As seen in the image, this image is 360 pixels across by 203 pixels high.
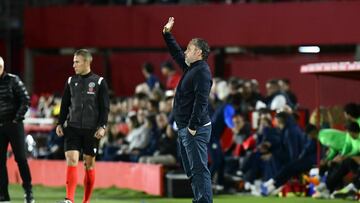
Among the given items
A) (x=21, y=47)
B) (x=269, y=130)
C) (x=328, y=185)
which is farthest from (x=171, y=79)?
(x=21, y=47)

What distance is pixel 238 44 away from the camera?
31609mm

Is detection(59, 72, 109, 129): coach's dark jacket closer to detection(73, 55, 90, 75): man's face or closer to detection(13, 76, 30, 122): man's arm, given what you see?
detection(73, 55, 90, 75): man's face

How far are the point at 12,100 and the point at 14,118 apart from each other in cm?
27

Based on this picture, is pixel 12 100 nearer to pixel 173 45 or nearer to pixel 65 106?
pixel 65 106

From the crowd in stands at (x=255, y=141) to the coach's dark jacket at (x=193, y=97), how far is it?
5.40m

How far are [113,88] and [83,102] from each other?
1812 cm

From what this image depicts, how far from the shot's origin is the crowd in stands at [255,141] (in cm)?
1888

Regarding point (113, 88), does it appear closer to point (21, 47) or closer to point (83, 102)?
point (21, 47)

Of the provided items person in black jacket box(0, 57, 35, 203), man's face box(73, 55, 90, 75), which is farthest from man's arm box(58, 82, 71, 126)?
person in black jacket box(0, 57, 35, 203)

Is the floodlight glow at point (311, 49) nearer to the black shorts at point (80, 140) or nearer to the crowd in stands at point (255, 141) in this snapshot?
the crowd in stands at point (255, 141)

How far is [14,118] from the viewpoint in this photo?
52.7 ft

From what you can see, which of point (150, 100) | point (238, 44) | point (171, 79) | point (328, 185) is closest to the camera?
point (328, 185)

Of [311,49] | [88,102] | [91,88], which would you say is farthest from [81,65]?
[311,49]

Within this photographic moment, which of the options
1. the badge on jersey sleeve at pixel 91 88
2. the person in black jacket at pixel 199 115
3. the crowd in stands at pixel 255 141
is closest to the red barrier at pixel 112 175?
the crowd in stands at pixel 255 141
